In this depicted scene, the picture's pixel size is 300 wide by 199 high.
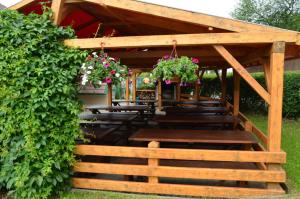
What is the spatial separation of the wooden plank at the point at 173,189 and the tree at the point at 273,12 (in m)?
22.7

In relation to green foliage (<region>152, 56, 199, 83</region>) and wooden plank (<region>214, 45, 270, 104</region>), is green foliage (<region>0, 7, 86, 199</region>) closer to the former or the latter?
green foliage (<region>152, 56, 199, 83</region>)

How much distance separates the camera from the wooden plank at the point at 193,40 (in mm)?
3820

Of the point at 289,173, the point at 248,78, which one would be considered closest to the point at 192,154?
the point at 248,78

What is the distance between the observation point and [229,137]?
469 centimetres

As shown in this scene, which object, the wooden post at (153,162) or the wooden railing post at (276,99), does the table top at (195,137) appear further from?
the wooden railing post at (276,99)

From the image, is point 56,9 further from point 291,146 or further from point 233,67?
point 291,146

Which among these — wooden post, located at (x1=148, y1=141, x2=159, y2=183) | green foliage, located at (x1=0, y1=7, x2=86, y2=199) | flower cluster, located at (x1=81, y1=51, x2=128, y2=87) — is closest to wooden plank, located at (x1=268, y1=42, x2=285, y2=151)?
wooden post, located at (x1=148, y1=141, x2=159, y2=183)

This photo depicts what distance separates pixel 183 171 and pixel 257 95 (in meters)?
9.75

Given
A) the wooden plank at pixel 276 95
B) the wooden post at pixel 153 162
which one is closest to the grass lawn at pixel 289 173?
the wooden post at pixel 153 162

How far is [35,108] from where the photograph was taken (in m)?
3.92

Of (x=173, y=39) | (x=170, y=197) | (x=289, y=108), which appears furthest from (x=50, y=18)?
(x=289, y=108)

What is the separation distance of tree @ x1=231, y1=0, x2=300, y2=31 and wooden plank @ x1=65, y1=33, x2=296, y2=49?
72.3 feet

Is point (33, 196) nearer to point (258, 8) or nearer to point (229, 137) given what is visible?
point (229, 137)

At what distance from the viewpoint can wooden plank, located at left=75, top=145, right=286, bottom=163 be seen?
3873mm
